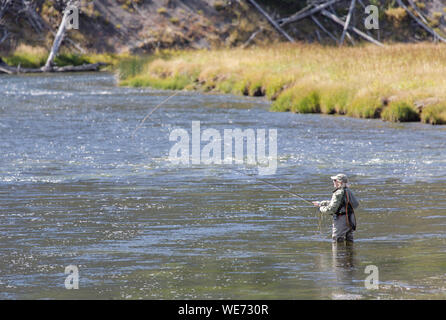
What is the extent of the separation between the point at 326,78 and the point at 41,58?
Answer: 35762 millimetres

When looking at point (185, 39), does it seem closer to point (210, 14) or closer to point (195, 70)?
point (210, 14)

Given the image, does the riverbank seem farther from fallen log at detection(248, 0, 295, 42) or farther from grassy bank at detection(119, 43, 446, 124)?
grassy bank at detection(119, 43, 446, 124)

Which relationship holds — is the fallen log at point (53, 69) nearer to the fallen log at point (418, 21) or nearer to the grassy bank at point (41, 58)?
the grassy bank at point (41, 58)

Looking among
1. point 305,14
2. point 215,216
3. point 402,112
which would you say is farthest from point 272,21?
point 215,216

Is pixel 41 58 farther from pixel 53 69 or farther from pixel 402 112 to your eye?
pixel 402 112

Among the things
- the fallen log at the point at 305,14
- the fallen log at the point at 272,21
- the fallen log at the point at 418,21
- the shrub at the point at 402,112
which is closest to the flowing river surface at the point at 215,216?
the shrub at the point at 402,112

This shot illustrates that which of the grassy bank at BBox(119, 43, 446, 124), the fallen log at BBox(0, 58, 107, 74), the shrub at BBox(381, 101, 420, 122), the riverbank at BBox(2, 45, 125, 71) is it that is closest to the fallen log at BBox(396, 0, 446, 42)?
the riverbank at BBox(2, 45, 125, 71)

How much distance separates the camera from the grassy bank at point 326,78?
26.4 meters

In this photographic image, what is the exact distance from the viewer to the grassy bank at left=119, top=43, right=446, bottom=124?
26359 millimetres

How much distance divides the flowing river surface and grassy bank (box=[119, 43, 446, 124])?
0.99 meters

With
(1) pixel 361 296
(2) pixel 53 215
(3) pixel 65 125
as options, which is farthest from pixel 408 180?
(3) pixel 65 125

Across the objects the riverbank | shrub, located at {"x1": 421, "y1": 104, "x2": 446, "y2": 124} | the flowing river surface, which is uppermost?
the riverbank

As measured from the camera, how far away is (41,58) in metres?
62.9
